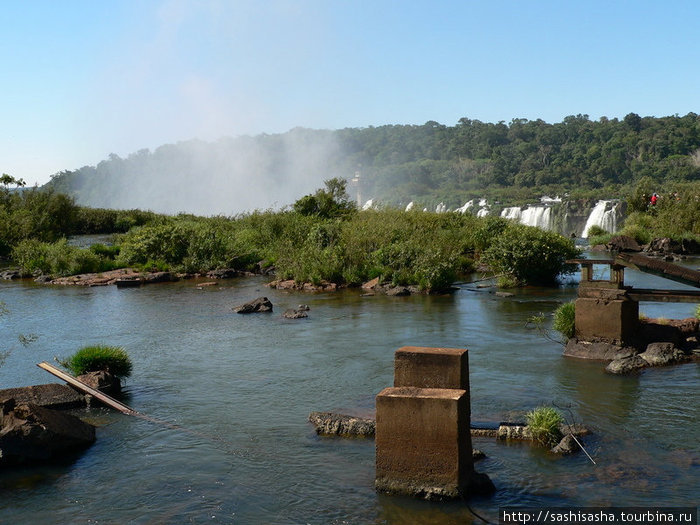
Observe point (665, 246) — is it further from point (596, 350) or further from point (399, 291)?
point (596, 350)

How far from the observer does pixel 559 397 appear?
11852 mm

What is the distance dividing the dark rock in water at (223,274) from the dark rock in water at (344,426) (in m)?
22.0

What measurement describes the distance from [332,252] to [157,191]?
6089 inches

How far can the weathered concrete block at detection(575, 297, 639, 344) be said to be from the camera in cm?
1387

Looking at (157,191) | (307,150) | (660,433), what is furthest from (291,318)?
(157,191)

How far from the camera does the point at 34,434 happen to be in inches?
371

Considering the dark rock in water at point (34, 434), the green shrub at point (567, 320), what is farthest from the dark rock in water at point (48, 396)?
the green shrub at point (567, 320)

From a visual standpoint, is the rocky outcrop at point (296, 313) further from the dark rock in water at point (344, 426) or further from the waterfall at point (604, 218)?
the waterfall at point (604, 218)

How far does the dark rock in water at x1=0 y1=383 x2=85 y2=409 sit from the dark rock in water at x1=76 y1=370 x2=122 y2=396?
354 mm

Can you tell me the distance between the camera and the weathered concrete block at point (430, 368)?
8375 millimetres

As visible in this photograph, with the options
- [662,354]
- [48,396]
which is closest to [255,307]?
[48,396]

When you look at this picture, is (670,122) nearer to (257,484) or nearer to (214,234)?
(214,234)

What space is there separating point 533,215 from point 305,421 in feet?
173

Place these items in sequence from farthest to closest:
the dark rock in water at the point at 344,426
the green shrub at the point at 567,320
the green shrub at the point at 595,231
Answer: the green shrub at the point at 595,231, the green shrub at the point at 567,320, the dark rock in water at the point at 344,426
